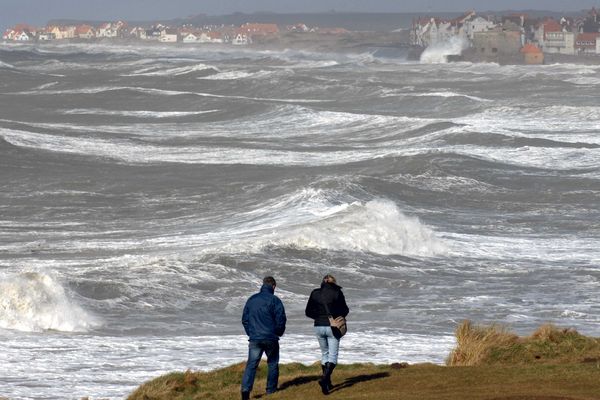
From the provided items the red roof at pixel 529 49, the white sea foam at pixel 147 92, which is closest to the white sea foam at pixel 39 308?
the white sea foam at pixel 147 92

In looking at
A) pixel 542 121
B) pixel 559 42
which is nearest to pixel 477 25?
pixel 559 42

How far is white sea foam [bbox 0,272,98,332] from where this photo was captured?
71.0ft

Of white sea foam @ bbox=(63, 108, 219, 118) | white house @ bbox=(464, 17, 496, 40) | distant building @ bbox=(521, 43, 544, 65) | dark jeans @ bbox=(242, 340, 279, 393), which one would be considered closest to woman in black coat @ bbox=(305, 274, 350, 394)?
dark jeans @ bbox=(242, 340, 279, 393)

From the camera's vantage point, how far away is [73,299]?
75.4ft

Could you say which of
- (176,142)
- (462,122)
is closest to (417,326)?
(176,142)

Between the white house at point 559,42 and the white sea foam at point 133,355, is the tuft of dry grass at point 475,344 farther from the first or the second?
the white house at point 559,42

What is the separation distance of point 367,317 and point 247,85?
8188cm

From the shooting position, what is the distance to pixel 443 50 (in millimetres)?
180500

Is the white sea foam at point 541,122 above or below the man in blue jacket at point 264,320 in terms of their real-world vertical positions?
below

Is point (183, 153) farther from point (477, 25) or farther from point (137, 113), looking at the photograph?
point (477, 25)

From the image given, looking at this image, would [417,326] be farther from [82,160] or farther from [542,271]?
[82,160]

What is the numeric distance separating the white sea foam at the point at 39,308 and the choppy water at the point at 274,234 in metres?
0.03

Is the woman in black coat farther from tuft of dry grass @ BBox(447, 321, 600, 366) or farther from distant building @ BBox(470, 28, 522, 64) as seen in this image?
distant building @ BBox(470, 28, 522, 64)

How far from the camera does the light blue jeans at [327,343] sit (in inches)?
543
